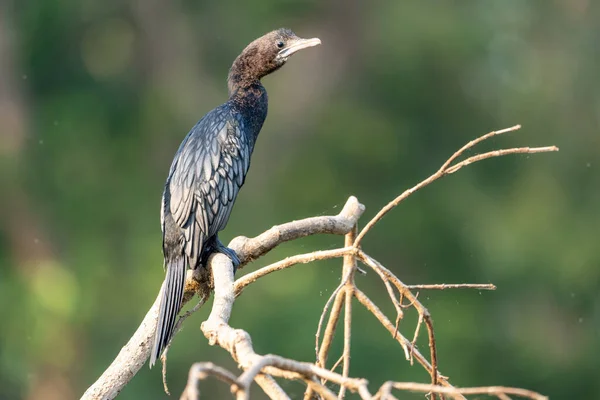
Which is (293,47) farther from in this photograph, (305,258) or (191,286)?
(305,258)

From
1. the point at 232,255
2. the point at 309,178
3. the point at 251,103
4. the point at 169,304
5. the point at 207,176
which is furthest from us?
A: the point at 309,178

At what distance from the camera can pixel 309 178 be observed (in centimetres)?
973

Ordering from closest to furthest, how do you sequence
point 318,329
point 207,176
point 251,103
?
point 318,329 < point 207,176 < point 251,103

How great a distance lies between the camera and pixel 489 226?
391 inches

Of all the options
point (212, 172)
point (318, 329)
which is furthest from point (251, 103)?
point (318, 329)

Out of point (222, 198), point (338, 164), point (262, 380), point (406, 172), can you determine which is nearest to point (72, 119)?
point (338, 164)

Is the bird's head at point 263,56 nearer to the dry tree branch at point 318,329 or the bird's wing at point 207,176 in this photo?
the bird's wing at point 207,176

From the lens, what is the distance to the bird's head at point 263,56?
3449 mm

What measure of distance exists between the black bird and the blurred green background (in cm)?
511

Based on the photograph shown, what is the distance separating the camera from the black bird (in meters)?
2.81

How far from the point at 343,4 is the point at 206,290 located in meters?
8.06

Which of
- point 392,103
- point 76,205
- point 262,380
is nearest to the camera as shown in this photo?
point 262,380

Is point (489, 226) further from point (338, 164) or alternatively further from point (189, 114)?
point (189, 114)

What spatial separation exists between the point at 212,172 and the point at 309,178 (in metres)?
6.67
